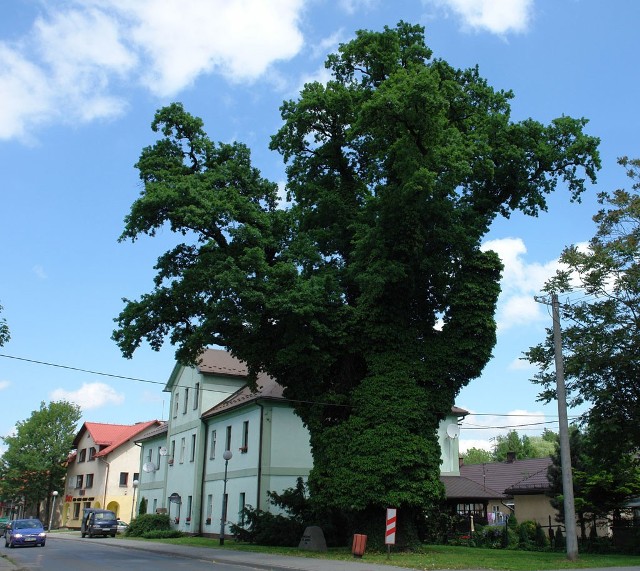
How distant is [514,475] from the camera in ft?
146

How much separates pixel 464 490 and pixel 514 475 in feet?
22.6

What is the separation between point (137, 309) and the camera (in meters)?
24.2

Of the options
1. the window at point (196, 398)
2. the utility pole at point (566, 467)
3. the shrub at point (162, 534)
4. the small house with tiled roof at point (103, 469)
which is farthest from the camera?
the small house with tiled roof at point (103, 469)

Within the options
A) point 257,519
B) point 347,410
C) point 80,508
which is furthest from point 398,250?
point 80,508

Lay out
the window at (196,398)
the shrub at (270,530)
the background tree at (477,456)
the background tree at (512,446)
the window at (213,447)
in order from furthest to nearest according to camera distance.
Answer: the background tree at (477,456) < the background tree at (512,446) < the window at (196,398) < the window at (213,447) < the shrub at (270,530)

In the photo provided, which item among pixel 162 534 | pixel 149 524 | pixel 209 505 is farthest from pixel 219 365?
pixel 162 534

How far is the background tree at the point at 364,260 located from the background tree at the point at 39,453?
55.6 metres

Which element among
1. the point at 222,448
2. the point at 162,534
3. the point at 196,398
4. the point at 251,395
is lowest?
the point at 162,534

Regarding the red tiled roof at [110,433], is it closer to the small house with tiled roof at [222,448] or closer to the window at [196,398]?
the small house with tiled roof at [222,448]

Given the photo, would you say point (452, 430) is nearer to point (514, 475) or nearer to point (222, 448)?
point (222, 448)

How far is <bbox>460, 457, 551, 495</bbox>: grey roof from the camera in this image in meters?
38.6

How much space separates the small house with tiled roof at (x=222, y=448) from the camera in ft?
109

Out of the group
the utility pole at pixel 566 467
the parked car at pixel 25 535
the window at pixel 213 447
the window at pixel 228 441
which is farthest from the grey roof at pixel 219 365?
the utility pole at pixel 566 467

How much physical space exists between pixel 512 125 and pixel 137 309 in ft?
50.4
